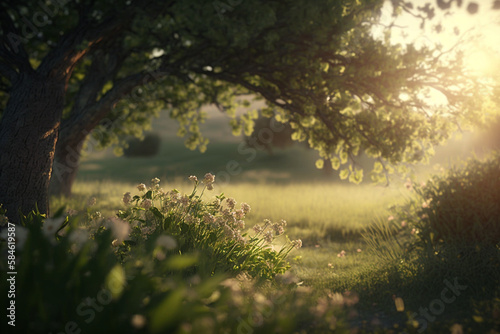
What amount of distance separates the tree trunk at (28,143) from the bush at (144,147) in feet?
146

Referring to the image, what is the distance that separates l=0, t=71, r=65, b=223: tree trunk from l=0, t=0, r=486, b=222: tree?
0.7 inches

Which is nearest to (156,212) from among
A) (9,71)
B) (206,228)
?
(206,228)

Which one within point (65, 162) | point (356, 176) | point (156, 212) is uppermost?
point (65, 162)

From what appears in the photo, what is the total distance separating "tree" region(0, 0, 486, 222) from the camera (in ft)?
22.8

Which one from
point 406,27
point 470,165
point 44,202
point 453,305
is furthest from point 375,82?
point 44,202

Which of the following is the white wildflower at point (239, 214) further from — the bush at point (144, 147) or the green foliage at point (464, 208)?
the bush at point (144, 147)

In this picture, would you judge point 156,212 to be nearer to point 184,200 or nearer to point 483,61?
point 184,200

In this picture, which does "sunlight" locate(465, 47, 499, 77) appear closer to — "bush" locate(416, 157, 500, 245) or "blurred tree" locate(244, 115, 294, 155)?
"bush" locate(416, 157, 500, 245)

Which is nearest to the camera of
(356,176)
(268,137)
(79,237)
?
(79,237)

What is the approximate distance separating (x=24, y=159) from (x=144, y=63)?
16.0 feet

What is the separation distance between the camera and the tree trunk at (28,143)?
21.6ft

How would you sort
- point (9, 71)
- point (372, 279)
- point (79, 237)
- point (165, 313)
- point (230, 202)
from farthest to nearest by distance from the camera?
point (9, 71)
point (230, 202)
point (372, 279)
point (79, 237)
point (165, 313)

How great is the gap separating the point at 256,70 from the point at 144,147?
45.2m

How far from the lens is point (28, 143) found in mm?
6707
